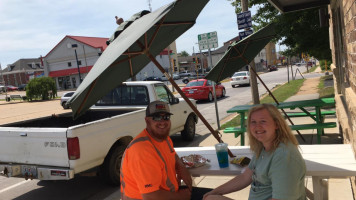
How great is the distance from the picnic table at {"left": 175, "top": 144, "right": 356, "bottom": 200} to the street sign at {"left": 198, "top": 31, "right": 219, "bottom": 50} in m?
6.47

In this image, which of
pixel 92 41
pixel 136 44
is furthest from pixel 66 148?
pixel 92 41

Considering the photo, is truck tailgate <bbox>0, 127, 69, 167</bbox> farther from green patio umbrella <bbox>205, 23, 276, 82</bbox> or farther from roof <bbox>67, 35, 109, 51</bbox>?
roof <bbox>67, 35, 109, 51</bbox>

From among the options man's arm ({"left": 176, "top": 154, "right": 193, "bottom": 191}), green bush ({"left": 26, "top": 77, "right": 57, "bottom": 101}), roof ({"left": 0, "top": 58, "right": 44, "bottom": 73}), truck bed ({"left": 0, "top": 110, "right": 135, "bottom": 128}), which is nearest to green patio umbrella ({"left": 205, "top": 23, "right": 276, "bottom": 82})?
truck bed ({"left": 0, "top": 110, "right": 135, "bottom": 128})

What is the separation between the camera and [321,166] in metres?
2.77

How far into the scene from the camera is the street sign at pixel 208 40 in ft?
31.6

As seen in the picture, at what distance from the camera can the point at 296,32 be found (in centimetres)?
1076

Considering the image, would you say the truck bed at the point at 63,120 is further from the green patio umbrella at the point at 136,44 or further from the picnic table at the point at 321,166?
the picnic table at the point at 321,166

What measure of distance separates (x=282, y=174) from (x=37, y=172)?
3915 millimetres

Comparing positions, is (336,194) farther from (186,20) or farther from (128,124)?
(128,124)

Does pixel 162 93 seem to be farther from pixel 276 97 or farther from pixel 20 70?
pixel 20 70

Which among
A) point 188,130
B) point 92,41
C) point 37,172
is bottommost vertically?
point 188,130

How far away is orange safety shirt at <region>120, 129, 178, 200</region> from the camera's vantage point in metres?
2.43

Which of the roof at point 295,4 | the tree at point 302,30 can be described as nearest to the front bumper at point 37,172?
the roof at point 295,4

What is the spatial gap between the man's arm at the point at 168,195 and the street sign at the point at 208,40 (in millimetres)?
7290
